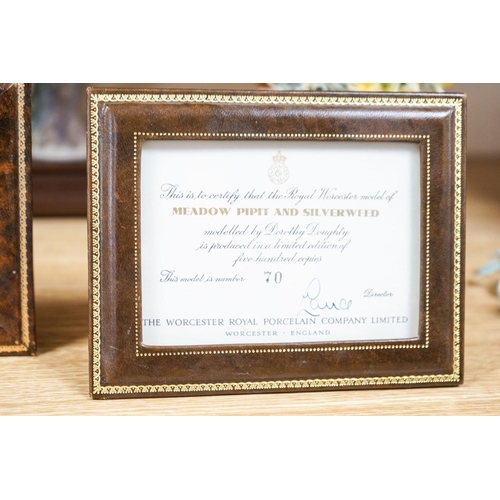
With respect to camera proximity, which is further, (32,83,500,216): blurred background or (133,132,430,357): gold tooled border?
(32,83,500,216): blurred background

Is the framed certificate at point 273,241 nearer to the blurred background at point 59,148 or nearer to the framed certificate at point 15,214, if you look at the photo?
the framed certificate at point 15,214

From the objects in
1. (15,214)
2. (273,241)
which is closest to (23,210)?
(15,214)

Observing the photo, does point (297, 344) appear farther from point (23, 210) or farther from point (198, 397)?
point (23, 210)

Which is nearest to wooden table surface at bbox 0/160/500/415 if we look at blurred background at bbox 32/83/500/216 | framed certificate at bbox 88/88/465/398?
framed certificate at bbox 88/88/465/398
